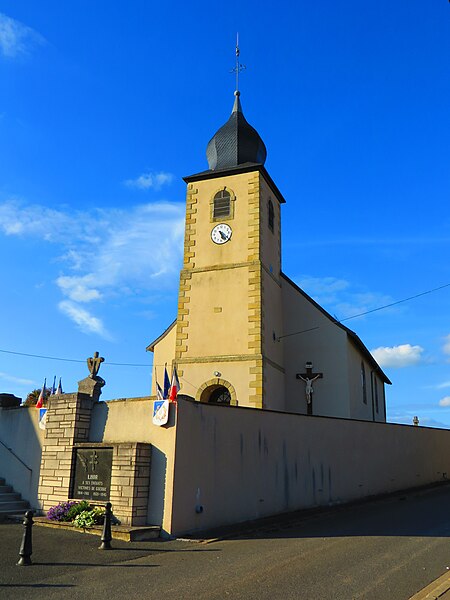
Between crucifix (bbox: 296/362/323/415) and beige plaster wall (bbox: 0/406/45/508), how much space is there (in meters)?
10.9

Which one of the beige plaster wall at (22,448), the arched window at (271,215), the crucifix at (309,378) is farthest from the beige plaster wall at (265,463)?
the arched window at (271,215)

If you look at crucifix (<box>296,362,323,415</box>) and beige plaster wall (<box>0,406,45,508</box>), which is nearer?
beige plaster wall (<box>0,406,45,508</box>)

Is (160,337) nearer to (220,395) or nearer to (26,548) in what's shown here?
(220,395)

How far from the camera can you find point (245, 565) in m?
7.89

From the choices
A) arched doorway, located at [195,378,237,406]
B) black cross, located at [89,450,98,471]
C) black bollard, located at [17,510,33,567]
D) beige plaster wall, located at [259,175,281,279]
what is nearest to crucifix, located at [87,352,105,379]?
black cross, located at [89,450,98,471]

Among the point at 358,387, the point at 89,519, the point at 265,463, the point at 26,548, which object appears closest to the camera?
the point at 26,548

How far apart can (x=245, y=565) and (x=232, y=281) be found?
1399 centimetres

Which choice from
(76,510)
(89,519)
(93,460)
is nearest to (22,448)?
(93,460)

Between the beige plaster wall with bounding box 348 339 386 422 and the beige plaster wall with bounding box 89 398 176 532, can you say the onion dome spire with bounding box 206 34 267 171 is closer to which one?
the beige plaster wall with bounding box 348 339 386 422

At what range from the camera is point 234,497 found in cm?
1209

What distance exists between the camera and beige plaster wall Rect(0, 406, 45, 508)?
42.9 ft

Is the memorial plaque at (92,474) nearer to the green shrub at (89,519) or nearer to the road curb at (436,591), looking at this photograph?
the green shrub at (89,519)

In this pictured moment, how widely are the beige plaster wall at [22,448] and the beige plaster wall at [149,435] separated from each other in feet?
6.75

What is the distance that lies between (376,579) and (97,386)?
7.55 metres
